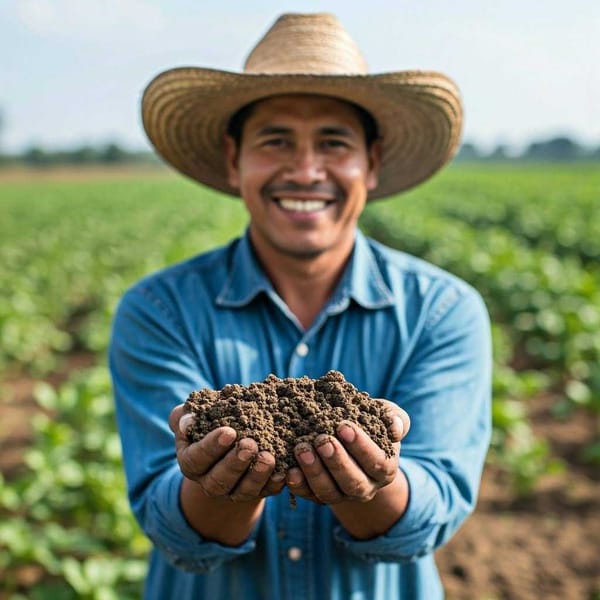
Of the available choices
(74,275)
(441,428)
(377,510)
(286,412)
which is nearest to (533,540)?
(441,428)

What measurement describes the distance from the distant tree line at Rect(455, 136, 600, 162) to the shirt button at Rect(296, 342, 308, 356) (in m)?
89.9

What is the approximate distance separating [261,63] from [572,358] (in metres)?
5.01

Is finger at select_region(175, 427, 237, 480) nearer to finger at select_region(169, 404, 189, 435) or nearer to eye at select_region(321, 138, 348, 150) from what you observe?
finger at select_region(169, 404, 189, 435)

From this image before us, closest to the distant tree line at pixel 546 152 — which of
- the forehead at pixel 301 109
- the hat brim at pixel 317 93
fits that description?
the hat brim at pixel 317 93

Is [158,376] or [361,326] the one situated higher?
[361,326]

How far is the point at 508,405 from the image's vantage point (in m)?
5.22

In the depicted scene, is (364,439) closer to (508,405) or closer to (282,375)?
(282,375)

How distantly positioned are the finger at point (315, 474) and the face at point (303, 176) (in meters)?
0.79

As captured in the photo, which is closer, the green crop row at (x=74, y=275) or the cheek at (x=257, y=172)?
the cheek at (x=257, y=172)

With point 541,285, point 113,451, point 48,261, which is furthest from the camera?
point 48,261

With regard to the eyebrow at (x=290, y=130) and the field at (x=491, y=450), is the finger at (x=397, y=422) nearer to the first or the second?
the eyebrow at (x=290, y=130)

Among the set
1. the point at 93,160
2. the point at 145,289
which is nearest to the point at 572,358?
the point at 145,289

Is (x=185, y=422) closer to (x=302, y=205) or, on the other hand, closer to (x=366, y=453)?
(x=366, y=453)

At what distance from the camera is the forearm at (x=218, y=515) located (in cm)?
181
